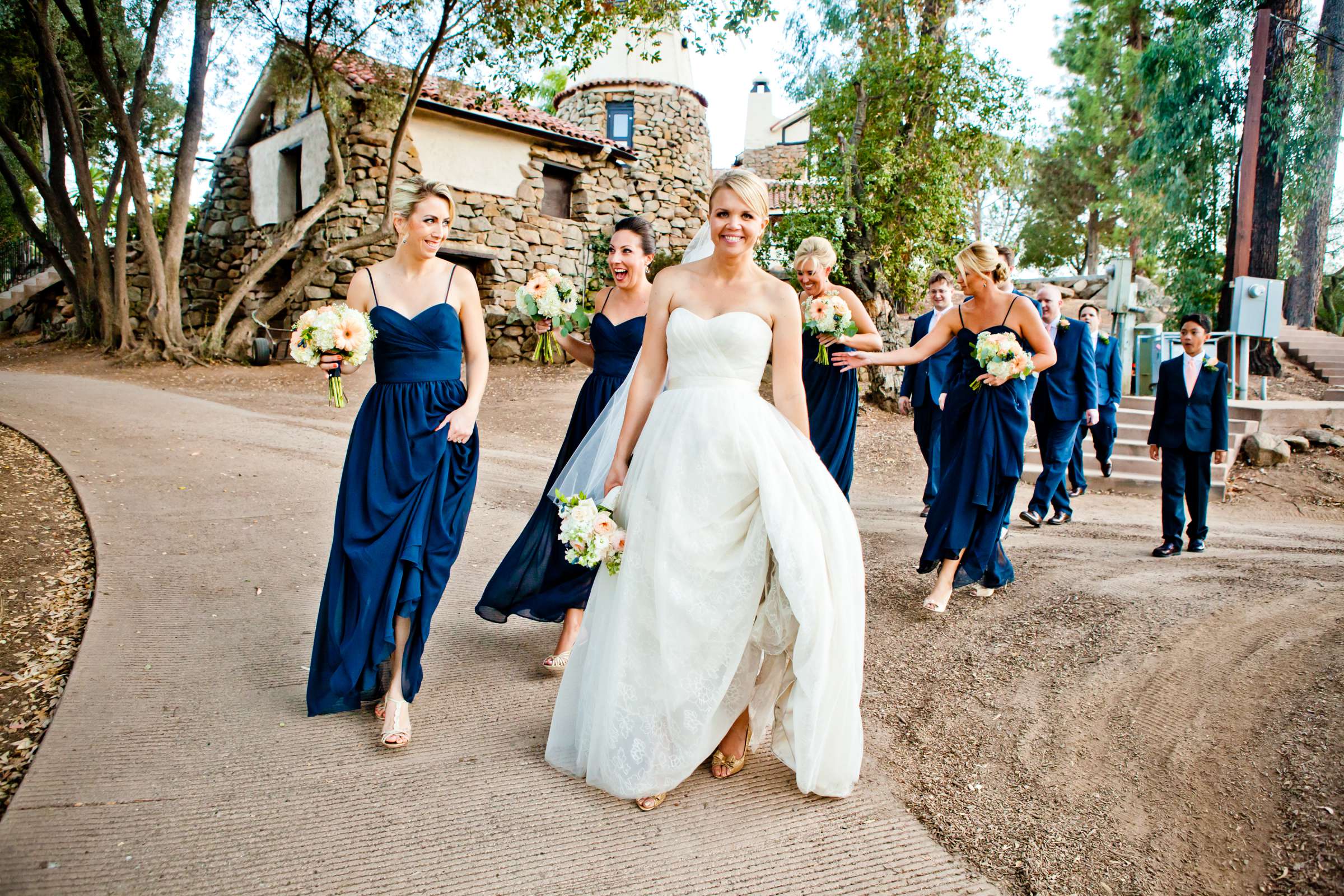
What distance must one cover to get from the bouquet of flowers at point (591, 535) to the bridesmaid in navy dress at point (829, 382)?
2.68 m

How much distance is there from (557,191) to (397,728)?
61.1ft

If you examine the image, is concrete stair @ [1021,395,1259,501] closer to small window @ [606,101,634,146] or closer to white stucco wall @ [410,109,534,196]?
white stucco wall @ [410,109,534,196]

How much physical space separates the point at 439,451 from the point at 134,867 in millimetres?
1684

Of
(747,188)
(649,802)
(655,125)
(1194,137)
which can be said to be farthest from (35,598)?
(655,125)

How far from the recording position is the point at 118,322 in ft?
51.7

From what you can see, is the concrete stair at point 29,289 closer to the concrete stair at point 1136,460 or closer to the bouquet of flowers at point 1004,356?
the concrete stair at point 1136,460

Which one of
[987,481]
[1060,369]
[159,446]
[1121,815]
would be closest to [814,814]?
[1121,815]

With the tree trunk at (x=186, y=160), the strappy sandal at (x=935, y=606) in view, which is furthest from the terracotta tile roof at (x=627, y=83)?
the strappy sandal at (x=935, y=606)

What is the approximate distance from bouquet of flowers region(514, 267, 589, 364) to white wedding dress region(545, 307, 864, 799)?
1.87m

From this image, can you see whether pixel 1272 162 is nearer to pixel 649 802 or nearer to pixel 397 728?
pixel 649 802

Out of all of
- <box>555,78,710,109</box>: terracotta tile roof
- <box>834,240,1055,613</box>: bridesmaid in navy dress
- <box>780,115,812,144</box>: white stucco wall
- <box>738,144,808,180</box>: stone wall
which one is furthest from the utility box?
<box>780,115,812,144</box>: white stucco wall

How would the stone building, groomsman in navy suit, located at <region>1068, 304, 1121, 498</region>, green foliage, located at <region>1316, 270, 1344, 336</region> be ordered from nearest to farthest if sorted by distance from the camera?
groomsman in navy suit, located at <region>1068, 304, 1121, 498</region> < the stone building < green foliage, located at <region>1316, 270, 1344, 336</region>

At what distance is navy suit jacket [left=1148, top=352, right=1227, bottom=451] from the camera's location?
21.8 ft

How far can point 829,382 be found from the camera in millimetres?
5711
